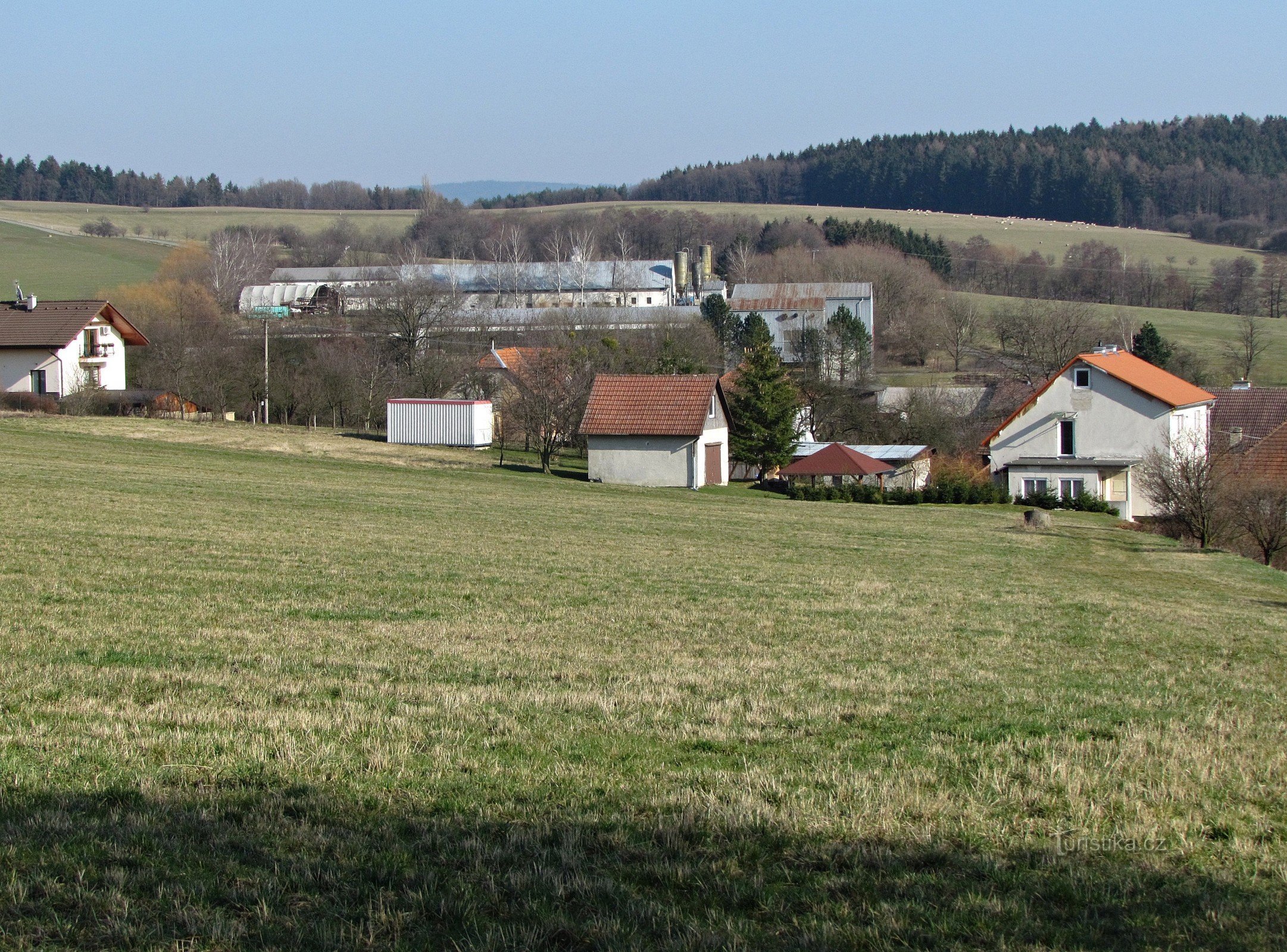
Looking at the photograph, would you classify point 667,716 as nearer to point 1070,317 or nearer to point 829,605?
point 829,605

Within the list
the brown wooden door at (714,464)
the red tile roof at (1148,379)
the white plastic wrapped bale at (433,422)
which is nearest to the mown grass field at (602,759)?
the brown wooden door at (714,464)

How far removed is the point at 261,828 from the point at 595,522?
23.6m

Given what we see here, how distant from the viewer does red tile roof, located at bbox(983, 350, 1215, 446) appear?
182 feet

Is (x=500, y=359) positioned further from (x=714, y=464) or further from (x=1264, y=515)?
(x=1264, y=515)

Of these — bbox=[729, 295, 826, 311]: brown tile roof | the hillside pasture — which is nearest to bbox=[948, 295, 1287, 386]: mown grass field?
bbox=[729, 295, 826, 311]: brown tile roof

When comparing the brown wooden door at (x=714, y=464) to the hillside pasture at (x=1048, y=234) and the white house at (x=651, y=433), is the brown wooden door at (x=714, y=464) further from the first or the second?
the hillside pasture at (x=1048, y=234)

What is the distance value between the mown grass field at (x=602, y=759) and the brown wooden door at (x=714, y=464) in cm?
3104

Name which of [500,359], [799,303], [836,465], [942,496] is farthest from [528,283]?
[942,496]

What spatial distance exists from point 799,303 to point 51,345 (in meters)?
71.0

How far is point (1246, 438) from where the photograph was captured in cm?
5525

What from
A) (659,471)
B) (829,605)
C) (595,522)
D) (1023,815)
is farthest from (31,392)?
(1023,815)

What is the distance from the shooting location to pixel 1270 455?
4916 centimetres

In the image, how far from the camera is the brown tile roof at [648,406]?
4734 centimetres

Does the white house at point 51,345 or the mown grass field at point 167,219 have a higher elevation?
the mown grass field at point 167,219
